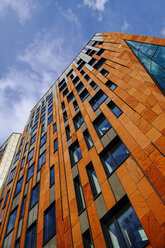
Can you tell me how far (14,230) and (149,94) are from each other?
57.3 ft

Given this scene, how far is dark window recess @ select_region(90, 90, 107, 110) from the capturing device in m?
18.4

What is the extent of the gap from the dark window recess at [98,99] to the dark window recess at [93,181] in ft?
22.6

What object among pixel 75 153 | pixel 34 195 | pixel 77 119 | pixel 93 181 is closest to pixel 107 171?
pixel 93 181

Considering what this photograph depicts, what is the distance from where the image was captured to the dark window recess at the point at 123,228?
830 cm

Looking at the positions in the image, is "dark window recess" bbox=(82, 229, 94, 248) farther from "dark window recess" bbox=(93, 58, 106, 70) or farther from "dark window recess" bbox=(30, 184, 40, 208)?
"dark window recess" bbox=(93, 58, 106, 70)

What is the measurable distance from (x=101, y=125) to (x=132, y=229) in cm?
905

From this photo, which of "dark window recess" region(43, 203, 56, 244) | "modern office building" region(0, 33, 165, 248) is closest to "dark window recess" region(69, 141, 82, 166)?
"modern office building" region(0, 33, 165, 248)

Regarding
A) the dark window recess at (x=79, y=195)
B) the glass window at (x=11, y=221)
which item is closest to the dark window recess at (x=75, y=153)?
the dark window recess at (x=79, y=195)

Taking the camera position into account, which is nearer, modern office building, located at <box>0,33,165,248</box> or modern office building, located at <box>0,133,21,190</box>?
modern office building, located at <box>0,33,165,248</box>

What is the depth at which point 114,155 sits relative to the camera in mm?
12805

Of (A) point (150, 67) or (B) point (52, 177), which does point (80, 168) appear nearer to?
(B) point (52, 177)

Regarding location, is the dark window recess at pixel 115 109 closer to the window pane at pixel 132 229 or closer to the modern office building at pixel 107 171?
the modern office building at pixel 107 171

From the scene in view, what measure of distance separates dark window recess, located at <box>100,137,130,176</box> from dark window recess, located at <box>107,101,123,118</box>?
2.43 meters

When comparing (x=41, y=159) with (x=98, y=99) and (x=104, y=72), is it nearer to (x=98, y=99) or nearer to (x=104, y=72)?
(x=98, y=99)
